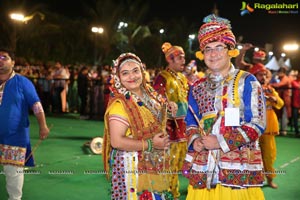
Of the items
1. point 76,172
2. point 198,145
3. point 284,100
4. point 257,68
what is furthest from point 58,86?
point 198,145

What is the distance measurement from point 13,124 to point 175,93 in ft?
7.54

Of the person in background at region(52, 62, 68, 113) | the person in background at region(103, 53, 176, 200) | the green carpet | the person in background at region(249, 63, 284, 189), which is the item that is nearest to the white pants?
the green carpet

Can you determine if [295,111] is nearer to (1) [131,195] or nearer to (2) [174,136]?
(2) [174,136]

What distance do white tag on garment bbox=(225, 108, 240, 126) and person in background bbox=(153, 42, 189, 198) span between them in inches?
101

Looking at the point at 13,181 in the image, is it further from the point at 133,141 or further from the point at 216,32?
the point at 216,32

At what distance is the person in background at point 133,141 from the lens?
3.35 meters

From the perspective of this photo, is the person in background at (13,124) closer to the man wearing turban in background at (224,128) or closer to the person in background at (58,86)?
the man wearing turban in background at (224,128)

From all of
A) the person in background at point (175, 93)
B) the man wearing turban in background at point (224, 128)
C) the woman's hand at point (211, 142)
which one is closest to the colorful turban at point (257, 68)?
the person in background at point (175, 93)

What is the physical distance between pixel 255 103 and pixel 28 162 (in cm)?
296

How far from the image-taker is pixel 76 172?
718 centimetres

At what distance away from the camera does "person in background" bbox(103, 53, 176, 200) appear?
11.0 feet

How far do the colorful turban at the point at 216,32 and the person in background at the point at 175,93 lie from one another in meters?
2.52

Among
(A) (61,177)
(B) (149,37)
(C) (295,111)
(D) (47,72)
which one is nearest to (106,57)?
(B) (149,37)

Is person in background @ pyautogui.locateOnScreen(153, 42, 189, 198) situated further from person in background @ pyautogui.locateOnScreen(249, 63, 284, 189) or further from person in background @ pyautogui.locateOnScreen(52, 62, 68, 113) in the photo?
person in background @ pyautogui.locateOnScreen(52, 62, 68, 113)
